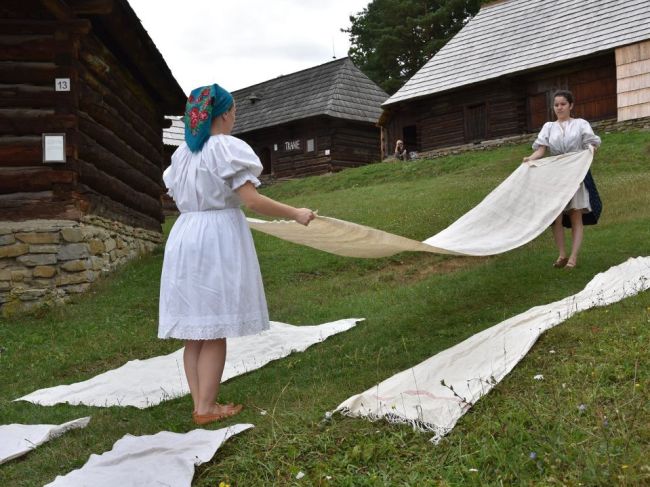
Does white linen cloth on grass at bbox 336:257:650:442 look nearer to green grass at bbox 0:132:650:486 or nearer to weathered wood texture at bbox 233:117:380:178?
green grass at bbox 0:132:650:486

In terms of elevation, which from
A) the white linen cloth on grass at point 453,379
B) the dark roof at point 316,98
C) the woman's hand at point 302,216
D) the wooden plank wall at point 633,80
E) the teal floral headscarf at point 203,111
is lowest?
the white linen cloth on grass at point 453,379

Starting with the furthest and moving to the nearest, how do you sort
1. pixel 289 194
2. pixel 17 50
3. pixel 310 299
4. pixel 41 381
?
pixel 289 194, pixel 17 50, pixel 310 299, pixel 41 381

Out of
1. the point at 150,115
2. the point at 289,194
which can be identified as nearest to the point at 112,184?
the point at 150,115

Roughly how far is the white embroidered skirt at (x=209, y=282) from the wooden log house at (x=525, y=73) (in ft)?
55.5

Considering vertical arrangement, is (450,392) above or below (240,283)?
below

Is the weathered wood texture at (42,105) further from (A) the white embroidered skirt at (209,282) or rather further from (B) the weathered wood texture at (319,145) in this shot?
(B) the weathered wood texture at (319,145)

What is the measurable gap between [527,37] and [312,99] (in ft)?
29.6

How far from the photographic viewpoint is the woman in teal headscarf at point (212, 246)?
Result: 317cm

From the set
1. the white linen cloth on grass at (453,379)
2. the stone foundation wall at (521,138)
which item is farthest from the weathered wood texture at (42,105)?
the stone foundation wall at (521,138)

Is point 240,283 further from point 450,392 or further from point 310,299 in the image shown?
point 310,299

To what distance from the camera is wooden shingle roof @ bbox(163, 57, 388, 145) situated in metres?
25.7

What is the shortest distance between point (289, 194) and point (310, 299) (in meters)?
13.6

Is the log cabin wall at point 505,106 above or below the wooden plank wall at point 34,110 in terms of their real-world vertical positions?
above

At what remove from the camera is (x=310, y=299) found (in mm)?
7031
